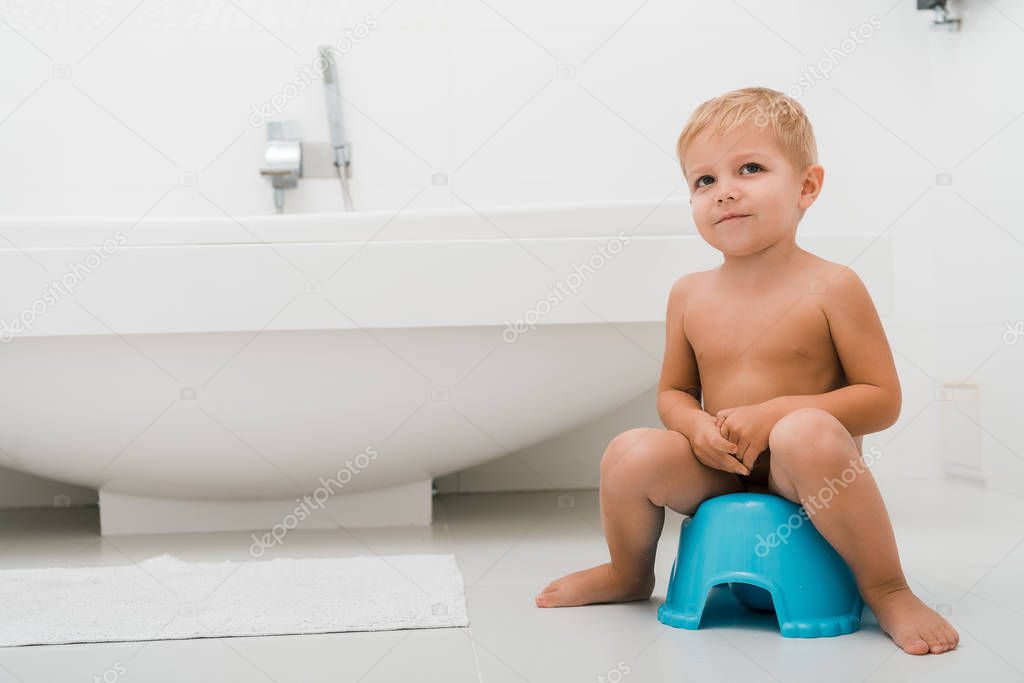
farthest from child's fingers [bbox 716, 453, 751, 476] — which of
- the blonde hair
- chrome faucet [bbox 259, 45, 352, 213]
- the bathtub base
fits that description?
chrome faucet [bbox 259, 45, 352, 213]

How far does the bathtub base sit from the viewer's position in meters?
1.80

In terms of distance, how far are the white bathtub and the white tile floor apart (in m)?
0.19

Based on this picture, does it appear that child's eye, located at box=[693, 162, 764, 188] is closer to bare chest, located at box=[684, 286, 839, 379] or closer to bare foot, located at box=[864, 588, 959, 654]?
bare chest, located at box=[684, 286, 839, 379]

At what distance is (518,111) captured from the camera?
2338 mm

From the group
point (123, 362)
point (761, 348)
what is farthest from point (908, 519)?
point (123, 362)

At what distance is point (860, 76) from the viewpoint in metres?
2.39

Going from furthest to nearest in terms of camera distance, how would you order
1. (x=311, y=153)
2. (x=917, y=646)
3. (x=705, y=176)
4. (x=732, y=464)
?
(x=311, y=153), (x=705, y=176), (x=732, y=464), (x=917, y=646)

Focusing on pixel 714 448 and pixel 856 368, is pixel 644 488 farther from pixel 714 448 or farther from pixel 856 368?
pixel 856 368

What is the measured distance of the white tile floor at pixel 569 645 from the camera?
93 centimetres

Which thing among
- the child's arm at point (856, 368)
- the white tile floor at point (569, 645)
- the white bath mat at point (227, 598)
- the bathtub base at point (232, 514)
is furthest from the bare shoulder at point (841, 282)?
the bathtub base at point (232, 514)

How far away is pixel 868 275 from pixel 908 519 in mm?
482

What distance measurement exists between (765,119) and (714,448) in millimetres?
382

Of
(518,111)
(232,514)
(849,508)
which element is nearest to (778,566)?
(849,508)

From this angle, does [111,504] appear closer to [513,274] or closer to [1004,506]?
[513,274]
